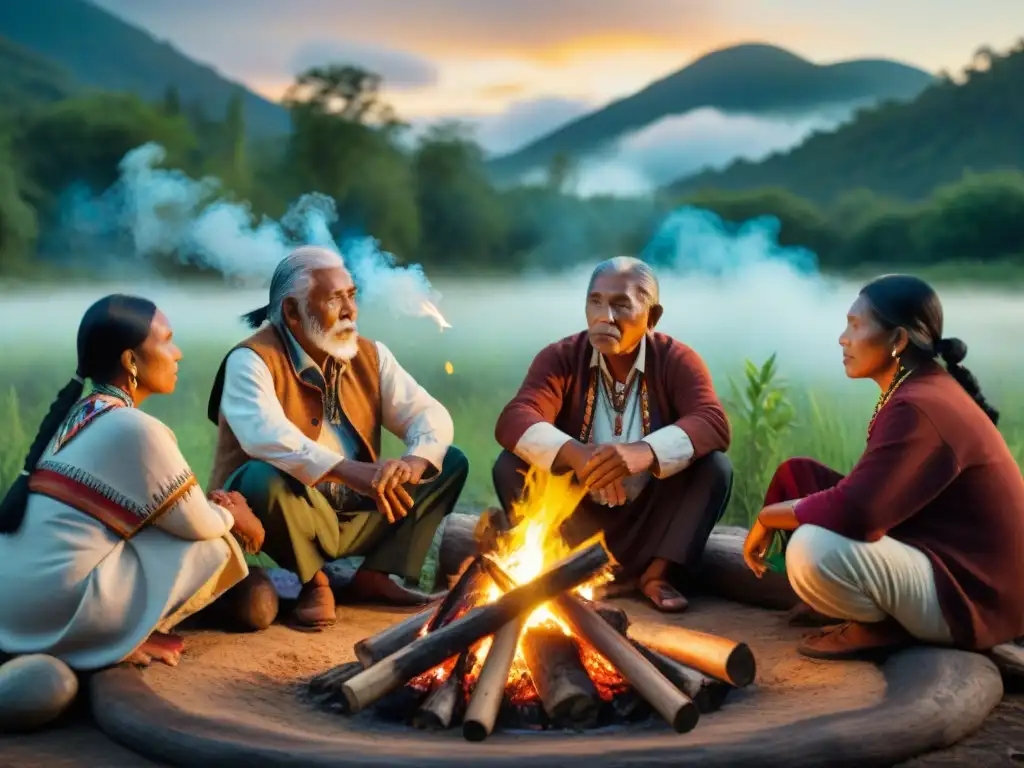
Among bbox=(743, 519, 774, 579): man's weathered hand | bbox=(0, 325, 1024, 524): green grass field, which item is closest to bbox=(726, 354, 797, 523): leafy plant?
bbox=(0, 325, 1024, 524): green grass field

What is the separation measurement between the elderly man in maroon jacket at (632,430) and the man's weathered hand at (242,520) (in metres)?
1.29

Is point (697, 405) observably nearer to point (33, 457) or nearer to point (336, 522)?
point (336, 522)

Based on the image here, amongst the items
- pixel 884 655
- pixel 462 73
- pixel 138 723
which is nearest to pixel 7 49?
pixel 462 73

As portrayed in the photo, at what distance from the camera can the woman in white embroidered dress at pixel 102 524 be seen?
4.33 metres

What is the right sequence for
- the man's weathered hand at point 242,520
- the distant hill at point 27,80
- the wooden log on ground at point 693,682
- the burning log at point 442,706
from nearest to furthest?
the burning log at point 442,706, the wooden log on ground at point 693,682, the man's weathered hand at point 242,520, the distant hill at point 27,80

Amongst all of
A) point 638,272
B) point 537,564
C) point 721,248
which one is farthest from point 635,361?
point 721,248

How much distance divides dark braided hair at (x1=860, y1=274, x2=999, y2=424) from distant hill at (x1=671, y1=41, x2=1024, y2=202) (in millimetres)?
5125

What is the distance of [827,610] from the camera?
15.3 ft

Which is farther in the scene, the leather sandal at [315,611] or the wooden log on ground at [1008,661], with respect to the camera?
the leather sandal at [315,611]

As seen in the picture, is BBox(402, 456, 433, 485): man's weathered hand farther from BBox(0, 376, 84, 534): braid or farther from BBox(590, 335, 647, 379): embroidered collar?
BBox(0, 376, 84, 534): braid

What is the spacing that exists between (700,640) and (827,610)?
0.59 m

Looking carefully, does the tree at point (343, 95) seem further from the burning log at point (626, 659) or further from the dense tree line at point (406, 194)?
the burning log at point (626, 659)

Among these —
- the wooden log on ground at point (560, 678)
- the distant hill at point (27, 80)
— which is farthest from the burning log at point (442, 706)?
the distant hill at point (27, 80)

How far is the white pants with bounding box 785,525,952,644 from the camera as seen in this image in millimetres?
4465
